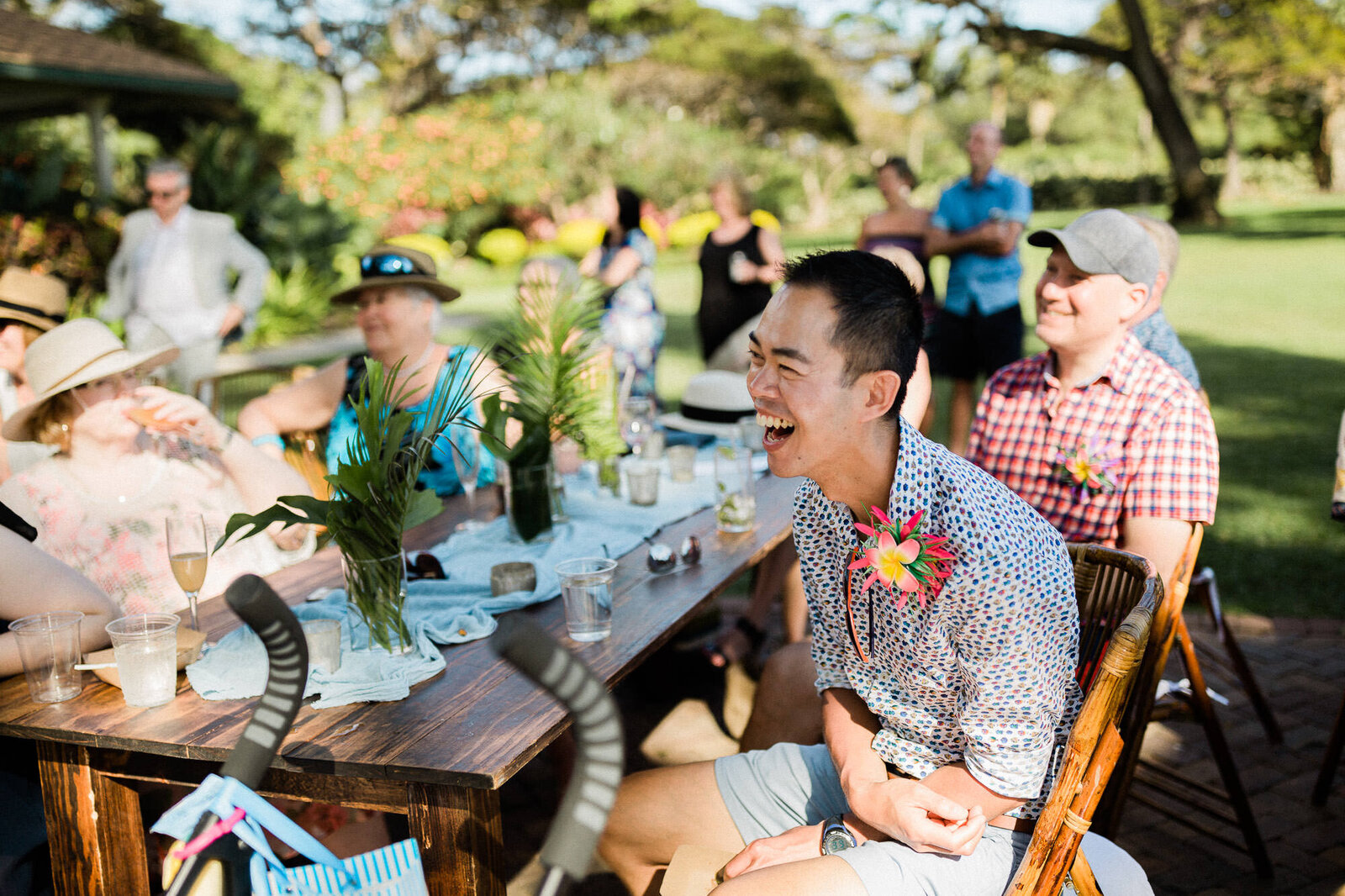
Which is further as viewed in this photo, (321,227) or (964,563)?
(321,227)

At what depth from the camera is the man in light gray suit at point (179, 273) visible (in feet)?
22.2

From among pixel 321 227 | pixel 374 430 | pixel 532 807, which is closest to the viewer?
pixel 374 430

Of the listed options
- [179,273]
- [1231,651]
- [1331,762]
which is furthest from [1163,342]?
[179,273]

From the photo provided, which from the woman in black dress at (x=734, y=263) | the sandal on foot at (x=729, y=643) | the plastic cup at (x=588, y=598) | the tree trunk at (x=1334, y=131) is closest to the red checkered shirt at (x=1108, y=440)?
the plastic cup at (x=588, y=598)

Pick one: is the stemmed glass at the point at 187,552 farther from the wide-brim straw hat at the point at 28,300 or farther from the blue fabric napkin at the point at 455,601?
the wide-brim straw hat at the point at 28,300

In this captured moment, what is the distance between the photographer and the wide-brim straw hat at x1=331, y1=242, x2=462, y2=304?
3.35 meters

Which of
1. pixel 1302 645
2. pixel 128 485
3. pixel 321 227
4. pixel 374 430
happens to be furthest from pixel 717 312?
pixel 321 227

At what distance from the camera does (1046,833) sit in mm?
1609

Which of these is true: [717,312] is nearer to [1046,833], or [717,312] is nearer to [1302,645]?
[1302,645]

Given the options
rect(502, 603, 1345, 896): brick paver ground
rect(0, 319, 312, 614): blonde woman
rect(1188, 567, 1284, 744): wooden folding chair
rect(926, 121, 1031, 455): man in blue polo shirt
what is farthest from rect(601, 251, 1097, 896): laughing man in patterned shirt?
rect(926, 121, 1031, 455): man in blue polo shirt

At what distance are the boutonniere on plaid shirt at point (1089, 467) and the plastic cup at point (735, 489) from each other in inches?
33.0

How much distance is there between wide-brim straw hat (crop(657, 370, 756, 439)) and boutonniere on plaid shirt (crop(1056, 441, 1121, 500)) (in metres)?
1.47

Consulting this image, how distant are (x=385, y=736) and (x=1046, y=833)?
3.62ft

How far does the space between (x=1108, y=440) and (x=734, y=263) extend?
4.49 meters
